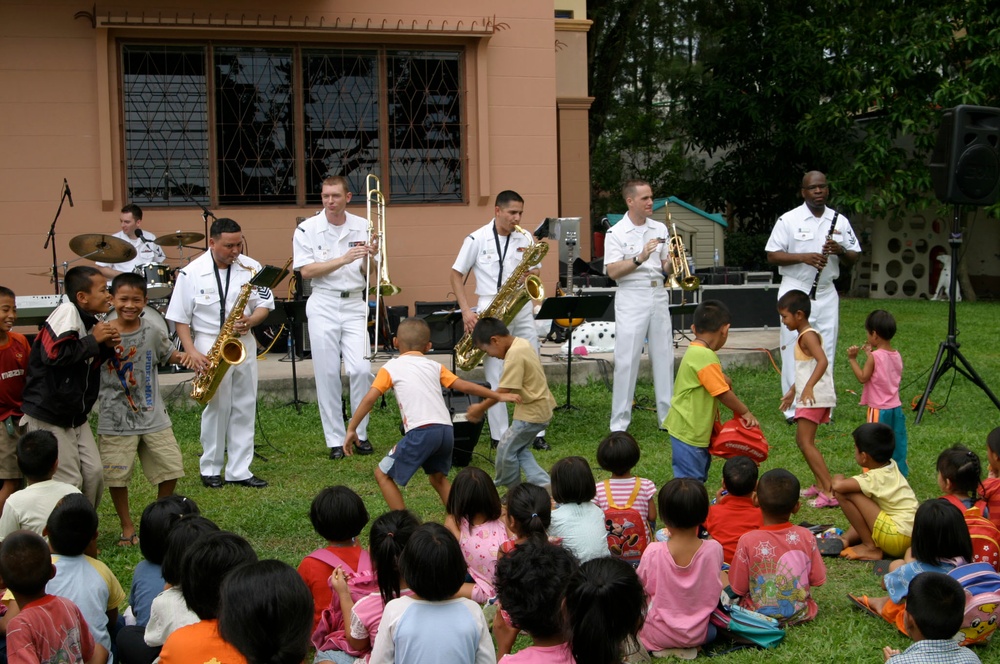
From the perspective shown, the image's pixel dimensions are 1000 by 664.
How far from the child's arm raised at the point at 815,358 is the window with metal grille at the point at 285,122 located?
630 cm

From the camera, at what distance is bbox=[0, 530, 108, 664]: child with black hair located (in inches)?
144

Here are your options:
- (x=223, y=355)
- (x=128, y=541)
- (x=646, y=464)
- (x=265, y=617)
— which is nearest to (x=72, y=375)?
(x=128, y=541)

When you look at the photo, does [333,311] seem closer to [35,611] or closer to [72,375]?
[72,375]

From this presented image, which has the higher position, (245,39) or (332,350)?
(245,39)

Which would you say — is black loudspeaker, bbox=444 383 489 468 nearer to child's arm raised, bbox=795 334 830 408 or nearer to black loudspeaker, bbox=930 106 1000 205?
child's arm raised, bbox=795 334 830 408

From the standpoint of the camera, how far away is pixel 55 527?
426 centimetres

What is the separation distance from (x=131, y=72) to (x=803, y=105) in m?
13.1

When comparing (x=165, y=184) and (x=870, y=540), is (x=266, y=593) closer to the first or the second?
(x=870, y=540)

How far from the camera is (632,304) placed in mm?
8703

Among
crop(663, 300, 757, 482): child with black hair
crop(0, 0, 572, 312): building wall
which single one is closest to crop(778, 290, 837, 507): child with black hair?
crop(663, 300, 757, 482): child with black hair

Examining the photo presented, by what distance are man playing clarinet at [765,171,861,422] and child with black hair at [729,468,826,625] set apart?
168 inches

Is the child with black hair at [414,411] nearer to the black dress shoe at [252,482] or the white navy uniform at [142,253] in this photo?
the black dress shoe at [252,482]

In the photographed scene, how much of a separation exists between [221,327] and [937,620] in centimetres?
519

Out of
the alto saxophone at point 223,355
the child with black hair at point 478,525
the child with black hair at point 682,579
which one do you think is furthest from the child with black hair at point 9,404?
the child with black hair at point 682,579
